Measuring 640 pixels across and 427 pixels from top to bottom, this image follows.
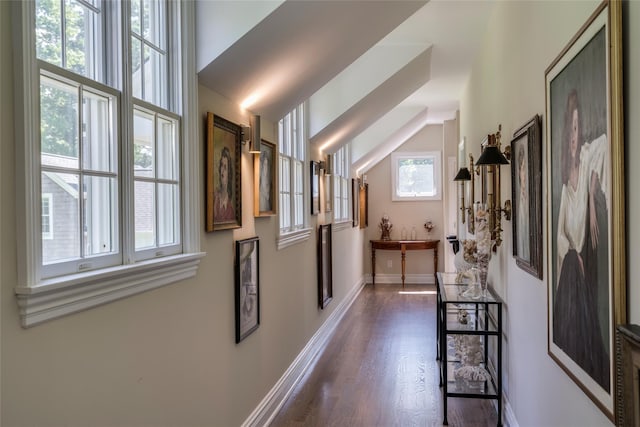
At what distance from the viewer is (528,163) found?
2.42 meters

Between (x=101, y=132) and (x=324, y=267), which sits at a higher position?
(x=101, y=132)

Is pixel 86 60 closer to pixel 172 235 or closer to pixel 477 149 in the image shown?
pixel 172 235

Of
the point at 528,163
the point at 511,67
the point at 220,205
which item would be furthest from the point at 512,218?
the point at 220,205

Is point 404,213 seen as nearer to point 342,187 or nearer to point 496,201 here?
point 342,187

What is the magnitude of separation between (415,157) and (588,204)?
8.00 meters

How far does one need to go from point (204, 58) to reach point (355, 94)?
8.25 feet

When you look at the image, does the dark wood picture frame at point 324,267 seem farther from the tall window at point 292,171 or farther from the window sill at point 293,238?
the tall window at point 292,171

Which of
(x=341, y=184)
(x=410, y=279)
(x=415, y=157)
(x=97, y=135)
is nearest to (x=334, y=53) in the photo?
(x=97, y=135)

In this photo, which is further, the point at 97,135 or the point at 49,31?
the point at 97,135

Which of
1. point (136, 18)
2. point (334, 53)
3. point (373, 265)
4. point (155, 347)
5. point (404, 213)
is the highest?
point (334, 53)

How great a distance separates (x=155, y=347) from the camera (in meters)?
1.89

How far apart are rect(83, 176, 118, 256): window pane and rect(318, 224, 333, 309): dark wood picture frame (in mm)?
3476

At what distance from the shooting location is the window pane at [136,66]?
1.89 m

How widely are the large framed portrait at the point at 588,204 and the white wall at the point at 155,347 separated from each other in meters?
1.46
